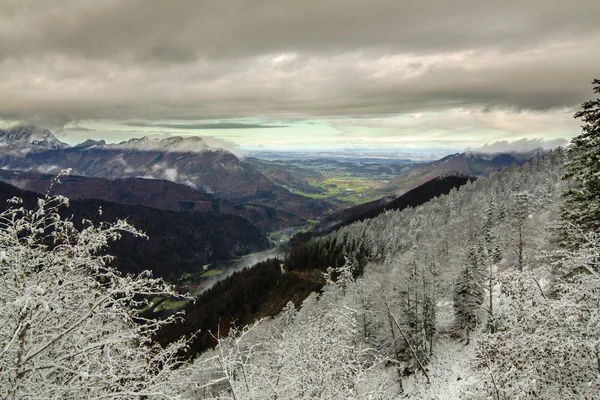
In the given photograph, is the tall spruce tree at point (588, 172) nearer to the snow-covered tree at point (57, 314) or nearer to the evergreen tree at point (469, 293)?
the evergreen tree at point (469, 293)

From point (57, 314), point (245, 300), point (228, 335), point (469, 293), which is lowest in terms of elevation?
point (245, 300)

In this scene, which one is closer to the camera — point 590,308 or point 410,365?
point 590,308

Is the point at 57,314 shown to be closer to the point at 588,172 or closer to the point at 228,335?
the point at 228,335

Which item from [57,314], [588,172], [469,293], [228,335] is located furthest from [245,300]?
[57,314]

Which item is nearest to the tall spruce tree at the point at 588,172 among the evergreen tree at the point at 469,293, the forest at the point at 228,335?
the forest at the point at 228,335

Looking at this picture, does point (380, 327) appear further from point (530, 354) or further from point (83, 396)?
point (83, 396)

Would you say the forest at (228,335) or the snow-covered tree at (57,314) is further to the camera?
the forest at (228,335)

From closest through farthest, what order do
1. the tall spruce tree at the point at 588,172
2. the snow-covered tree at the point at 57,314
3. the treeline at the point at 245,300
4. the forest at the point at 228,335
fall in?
the snow-covered tree at the point at 57,314
the forest at the point at 228,335
the tall spruce tree at the point at 588,172
the treeline at the point at 245,300

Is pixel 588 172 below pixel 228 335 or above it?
above

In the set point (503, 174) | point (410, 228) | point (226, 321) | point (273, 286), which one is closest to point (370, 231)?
point (410, 228)
